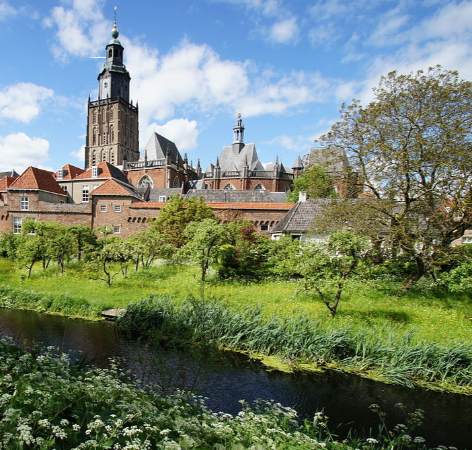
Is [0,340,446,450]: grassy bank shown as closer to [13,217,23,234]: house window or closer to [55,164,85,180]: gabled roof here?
[13,217,23,234]: house window

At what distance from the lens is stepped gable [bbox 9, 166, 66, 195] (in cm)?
3316

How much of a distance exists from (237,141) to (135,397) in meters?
53.4

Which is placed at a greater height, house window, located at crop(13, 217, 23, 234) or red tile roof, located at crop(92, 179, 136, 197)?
red tile roof, located at crop(92, 179, 136, 197)

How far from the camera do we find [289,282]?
1839cm

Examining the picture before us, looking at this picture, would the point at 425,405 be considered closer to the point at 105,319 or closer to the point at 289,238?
the point at 105,319

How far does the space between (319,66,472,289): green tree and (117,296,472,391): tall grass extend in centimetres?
631

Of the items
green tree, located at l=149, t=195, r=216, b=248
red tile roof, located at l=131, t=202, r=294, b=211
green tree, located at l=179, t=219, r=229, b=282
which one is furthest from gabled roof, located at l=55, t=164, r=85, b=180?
green tree, located at l=179, t=219, r=229, b=282

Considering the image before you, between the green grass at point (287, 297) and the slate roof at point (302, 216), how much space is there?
682cm

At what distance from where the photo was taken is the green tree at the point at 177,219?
88.1 feet

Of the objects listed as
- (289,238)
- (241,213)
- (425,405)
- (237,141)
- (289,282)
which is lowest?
(425,405)

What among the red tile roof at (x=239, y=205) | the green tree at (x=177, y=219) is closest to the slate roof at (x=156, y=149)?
the red tile roof at (x=239, y=205)

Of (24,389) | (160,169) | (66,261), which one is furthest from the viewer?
(160,169)

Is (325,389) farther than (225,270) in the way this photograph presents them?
No

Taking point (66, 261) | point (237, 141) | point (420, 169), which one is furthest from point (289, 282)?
point (237, 141)
